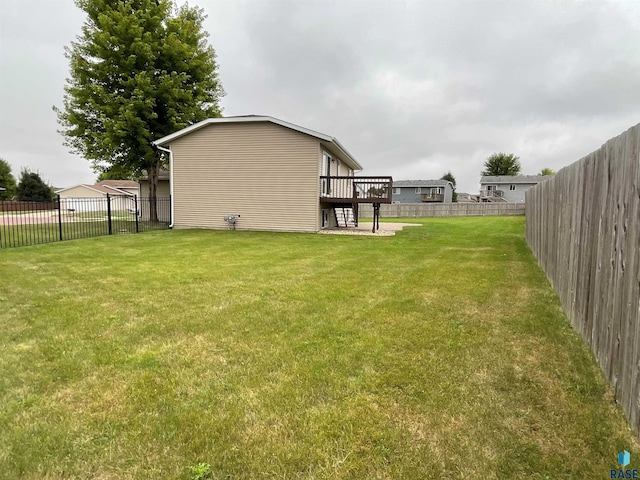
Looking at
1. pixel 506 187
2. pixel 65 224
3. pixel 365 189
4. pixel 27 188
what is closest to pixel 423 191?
pixel 506 187

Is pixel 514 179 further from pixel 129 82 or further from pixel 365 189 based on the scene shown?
pixel 129 82

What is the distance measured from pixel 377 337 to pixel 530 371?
1.31m

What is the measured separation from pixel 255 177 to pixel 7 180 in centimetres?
4913

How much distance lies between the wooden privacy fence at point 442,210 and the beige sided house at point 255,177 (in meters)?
15.3

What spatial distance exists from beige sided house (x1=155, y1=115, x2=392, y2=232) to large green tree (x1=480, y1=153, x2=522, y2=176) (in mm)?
59061

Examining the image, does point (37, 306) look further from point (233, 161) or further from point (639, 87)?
point (639, 87)

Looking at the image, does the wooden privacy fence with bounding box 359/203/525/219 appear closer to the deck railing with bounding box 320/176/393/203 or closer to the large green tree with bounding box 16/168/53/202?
the deck railing with bounding box 320/176/393/203

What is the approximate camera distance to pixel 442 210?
32656mm

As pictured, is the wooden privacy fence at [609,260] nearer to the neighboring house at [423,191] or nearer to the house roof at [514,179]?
the neighboring house at [423,191]

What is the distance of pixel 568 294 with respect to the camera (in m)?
4.25

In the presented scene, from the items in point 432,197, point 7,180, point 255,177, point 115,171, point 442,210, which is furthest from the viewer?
point 432,197

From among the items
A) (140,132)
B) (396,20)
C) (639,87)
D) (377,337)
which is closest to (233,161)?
(140,132)

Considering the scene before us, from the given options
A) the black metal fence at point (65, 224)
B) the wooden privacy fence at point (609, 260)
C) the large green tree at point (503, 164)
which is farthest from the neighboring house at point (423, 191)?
the wooden privacy fence at point (609, 260)

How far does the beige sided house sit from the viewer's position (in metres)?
14.9
